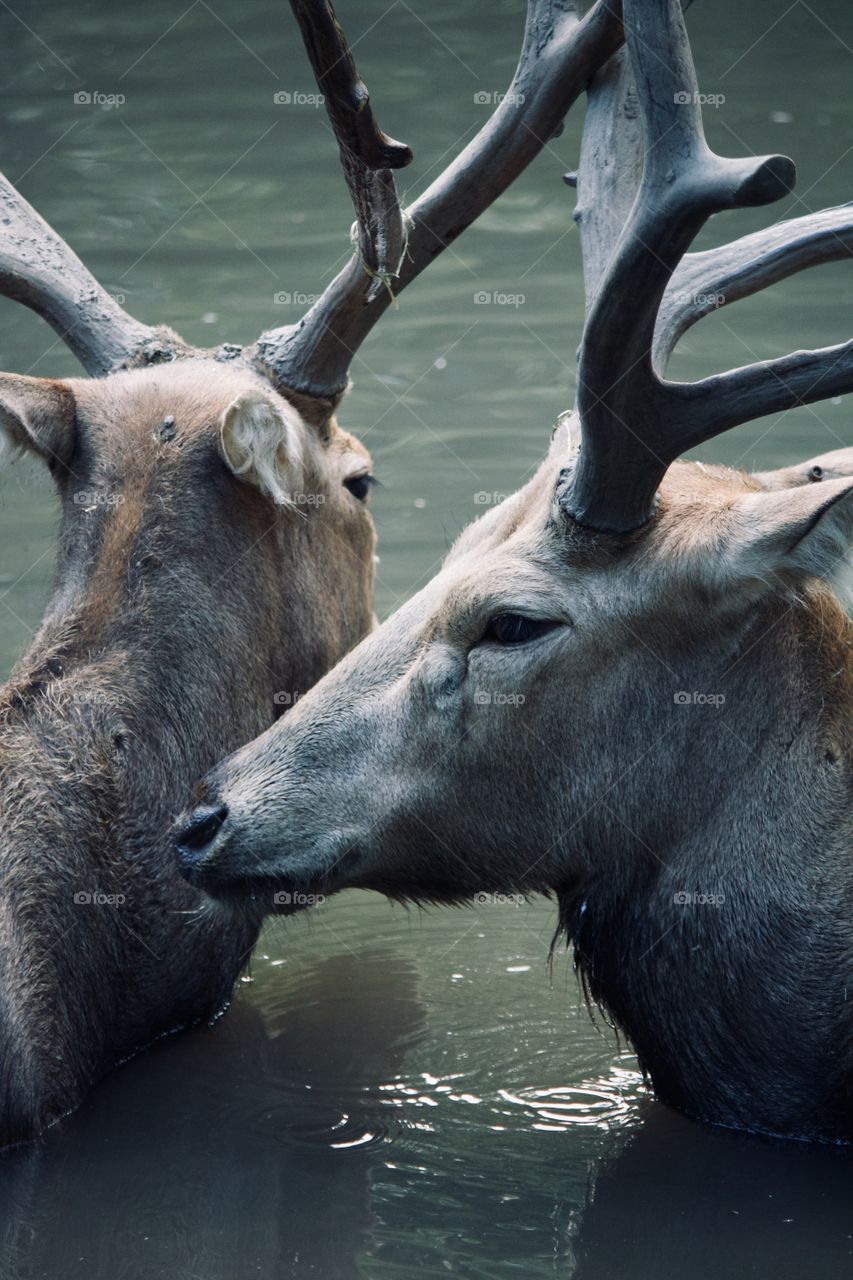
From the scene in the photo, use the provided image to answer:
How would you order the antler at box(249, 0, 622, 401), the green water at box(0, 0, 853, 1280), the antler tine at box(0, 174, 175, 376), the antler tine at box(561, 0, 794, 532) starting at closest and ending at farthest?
the antler tine at box(561, 0, 794, 532), the green water at box(0, 0, 853, 1280), the antler at box(249, 0, 622, 401), the antler tine at box(0, 174, 175, 376)

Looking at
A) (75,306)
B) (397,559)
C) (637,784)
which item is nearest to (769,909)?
(637,784)

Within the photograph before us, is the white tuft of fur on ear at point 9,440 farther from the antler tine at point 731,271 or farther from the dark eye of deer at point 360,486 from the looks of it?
the antler tine at point 731,271

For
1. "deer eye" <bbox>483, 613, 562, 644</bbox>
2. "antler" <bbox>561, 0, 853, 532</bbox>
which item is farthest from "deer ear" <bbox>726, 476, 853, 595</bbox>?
"deer eye" <bbox>483, 613, 562, 644</bbox>

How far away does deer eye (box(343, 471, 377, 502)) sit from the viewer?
217 inches

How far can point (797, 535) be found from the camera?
378 cm

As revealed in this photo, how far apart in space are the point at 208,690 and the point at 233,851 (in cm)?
84

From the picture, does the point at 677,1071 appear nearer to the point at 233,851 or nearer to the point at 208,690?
the point at 233,851

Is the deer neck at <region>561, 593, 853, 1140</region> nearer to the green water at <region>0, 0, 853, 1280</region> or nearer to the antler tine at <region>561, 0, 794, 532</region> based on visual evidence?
the green water at <region>0, 0, 853, 1280</region>

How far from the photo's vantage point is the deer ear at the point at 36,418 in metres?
4.95

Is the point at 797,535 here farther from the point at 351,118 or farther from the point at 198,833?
the point at 198,833

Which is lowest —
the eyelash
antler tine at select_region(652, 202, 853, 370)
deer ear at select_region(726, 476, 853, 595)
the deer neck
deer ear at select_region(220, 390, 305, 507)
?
the deer neck

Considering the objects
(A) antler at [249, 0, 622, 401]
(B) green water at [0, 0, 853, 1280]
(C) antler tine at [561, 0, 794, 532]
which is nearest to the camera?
(C) antler tine at [561, 0, 794, 532]

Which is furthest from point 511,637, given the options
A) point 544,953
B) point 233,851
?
point 544,953

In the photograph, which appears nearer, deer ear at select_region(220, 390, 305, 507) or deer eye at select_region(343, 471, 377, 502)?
deer ear at select_region(220, 390, 305, 507)
